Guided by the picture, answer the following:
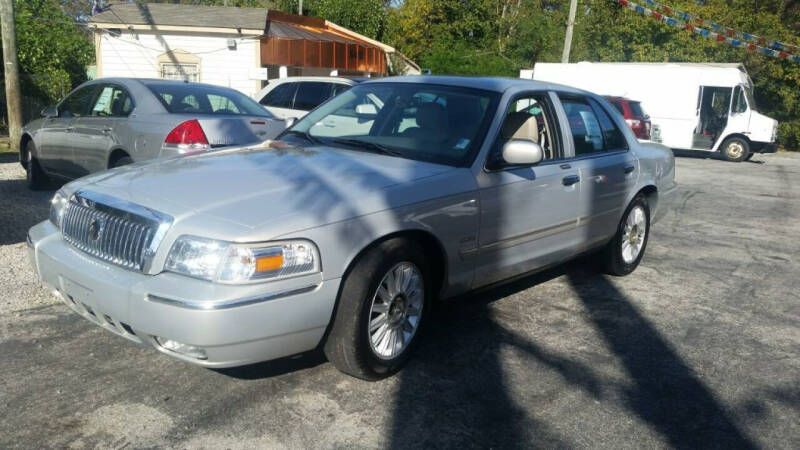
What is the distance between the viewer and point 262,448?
10.8ft

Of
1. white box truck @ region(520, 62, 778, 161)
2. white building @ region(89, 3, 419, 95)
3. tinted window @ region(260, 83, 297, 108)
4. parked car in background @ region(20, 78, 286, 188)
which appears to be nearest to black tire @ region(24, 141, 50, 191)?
parked car in background @ region(20, 78, 286, 188)

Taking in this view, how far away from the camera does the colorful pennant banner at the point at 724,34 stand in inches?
974

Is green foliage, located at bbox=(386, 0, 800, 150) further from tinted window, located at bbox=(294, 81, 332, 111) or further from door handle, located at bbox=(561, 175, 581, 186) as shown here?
door handle, located at bbox=(561, 175, 581, 186)

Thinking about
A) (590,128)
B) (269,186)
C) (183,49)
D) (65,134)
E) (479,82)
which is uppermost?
(183,49)

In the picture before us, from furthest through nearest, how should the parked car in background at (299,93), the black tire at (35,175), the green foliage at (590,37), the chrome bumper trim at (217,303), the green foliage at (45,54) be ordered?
the green foliage at (590,37) < the green foliage at (45,54) < the parked car in background at (299,93) < the black tire at (35,175) < the chrome bumper trim at (217,303)

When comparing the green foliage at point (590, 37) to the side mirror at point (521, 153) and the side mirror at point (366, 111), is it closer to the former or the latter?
the side mirror at point (366, 111)

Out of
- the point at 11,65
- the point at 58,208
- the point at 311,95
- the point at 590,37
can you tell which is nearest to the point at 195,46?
the point at 11,65

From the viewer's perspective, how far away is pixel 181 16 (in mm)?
25438

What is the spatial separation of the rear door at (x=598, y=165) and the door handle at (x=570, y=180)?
9 centimetres

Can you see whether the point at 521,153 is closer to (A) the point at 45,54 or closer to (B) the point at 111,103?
(B) the point at 111,103

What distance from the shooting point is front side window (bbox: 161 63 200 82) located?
2428 cm

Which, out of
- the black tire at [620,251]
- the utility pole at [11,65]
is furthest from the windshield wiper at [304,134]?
the utility pole at [11,65]

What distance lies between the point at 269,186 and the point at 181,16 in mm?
23745

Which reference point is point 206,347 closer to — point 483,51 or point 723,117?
point 723,117
